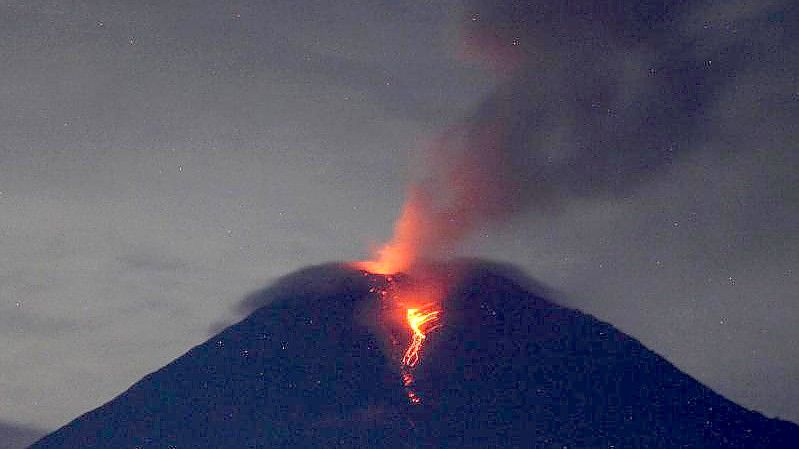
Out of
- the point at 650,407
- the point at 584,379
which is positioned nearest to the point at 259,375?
the point at 584,379

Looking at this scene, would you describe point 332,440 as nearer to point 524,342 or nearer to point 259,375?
point 259,375

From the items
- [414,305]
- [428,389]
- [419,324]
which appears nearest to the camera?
[428,389]

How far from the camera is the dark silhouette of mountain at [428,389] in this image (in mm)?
96750

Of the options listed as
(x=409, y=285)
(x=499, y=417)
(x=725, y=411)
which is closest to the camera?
(x=499, y=417)

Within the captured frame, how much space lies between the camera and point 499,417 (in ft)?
325

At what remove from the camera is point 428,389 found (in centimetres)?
10162

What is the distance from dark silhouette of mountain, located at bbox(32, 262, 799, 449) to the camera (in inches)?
3809

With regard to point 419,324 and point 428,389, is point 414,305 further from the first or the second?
point 428,389

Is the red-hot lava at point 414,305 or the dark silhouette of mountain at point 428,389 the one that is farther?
the red-hot lava at point 414,305

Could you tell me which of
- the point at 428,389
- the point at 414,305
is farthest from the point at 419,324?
the point at 428,389

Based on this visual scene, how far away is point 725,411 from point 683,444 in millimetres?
11210

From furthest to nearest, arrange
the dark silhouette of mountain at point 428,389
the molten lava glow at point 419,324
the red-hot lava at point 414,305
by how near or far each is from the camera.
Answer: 1. the red-hot lava at point 414,305
2. the molten lava glow at point 419,324
3. the dark silhouette of mountain at point 428,389

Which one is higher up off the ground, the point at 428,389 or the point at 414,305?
the point at 414,305

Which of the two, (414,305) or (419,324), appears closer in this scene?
(419,324)
